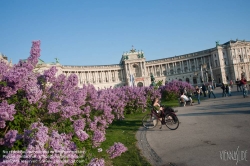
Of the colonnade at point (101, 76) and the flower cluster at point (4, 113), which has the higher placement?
the colonnade at point (101, 76)

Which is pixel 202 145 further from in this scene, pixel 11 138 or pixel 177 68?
pixel 177 68

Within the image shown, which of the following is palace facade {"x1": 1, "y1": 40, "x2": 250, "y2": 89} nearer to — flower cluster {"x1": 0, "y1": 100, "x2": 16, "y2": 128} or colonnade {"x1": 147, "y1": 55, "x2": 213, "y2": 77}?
colonnade {"x1": 147, "y1": 55, "x2": 213, "y2": 77}

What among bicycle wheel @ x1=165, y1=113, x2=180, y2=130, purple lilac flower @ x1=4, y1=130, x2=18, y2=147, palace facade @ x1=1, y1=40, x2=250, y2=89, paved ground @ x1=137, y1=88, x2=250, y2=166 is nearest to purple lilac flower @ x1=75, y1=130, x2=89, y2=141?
purple lilac flower @ x1=4, y1=130, x2=18, y2=147

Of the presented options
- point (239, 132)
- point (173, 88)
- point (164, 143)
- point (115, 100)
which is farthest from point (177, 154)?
point (173, 88)

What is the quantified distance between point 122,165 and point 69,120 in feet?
7.54

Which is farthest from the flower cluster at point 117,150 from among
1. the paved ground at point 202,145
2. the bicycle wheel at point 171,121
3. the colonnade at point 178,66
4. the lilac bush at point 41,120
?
the colonnade at point 178,66

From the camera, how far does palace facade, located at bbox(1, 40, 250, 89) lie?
8344cm

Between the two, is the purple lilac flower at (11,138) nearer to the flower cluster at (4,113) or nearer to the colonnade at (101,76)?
the flower cluster at (4,113)

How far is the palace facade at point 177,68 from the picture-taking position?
83.4 metres

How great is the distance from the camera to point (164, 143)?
7852mm

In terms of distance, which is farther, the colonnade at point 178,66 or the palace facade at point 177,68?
the colonnade at point 178,66

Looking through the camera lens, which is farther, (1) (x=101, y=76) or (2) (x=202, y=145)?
(1) (x=101, y=76)

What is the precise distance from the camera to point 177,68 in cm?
9644

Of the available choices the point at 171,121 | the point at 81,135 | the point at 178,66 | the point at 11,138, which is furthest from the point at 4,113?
the point at 178,66
